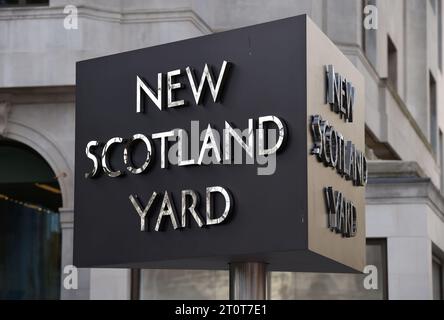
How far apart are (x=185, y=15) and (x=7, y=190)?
19.4 ft

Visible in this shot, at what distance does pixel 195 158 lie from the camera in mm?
13219

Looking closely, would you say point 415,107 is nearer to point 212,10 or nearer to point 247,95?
point 212,10

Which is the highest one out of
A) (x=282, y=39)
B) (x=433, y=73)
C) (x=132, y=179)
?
(x=433, y=73)

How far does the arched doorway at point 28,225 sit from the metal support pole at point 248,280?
14.9m

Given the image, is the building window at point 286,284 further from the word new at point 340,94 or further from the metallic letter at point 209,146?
the metallic letter at point 209,146

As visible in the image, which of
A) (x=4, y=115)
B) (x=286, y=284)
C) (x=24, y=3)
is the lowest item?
(x=286, y=284)

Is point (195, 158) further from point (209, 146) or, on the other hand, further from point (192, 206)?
point (192, 206)

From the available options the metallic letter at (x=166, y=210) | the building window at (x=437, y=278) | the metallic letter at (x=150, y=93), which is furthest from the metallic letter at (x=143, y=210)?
the building window at (x=437, y=278)

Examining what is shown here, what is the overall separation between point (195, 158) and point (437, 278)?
1655 centimetres

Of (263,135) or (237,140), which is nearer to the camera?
(263,135)

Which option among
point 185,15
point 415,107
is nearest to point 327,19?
point 185,15

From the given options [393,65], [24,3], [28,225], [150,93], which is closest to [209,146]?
[150,93]

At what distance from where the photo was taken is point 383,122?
35656 mm

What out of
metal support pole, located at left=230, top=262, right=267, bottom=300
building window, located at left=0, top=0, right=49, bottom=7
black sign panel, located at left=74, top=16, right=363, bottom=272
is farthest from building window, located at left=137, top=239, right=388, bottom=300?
metal support pole, located at left=230, top=262, right=267, bottom=300
